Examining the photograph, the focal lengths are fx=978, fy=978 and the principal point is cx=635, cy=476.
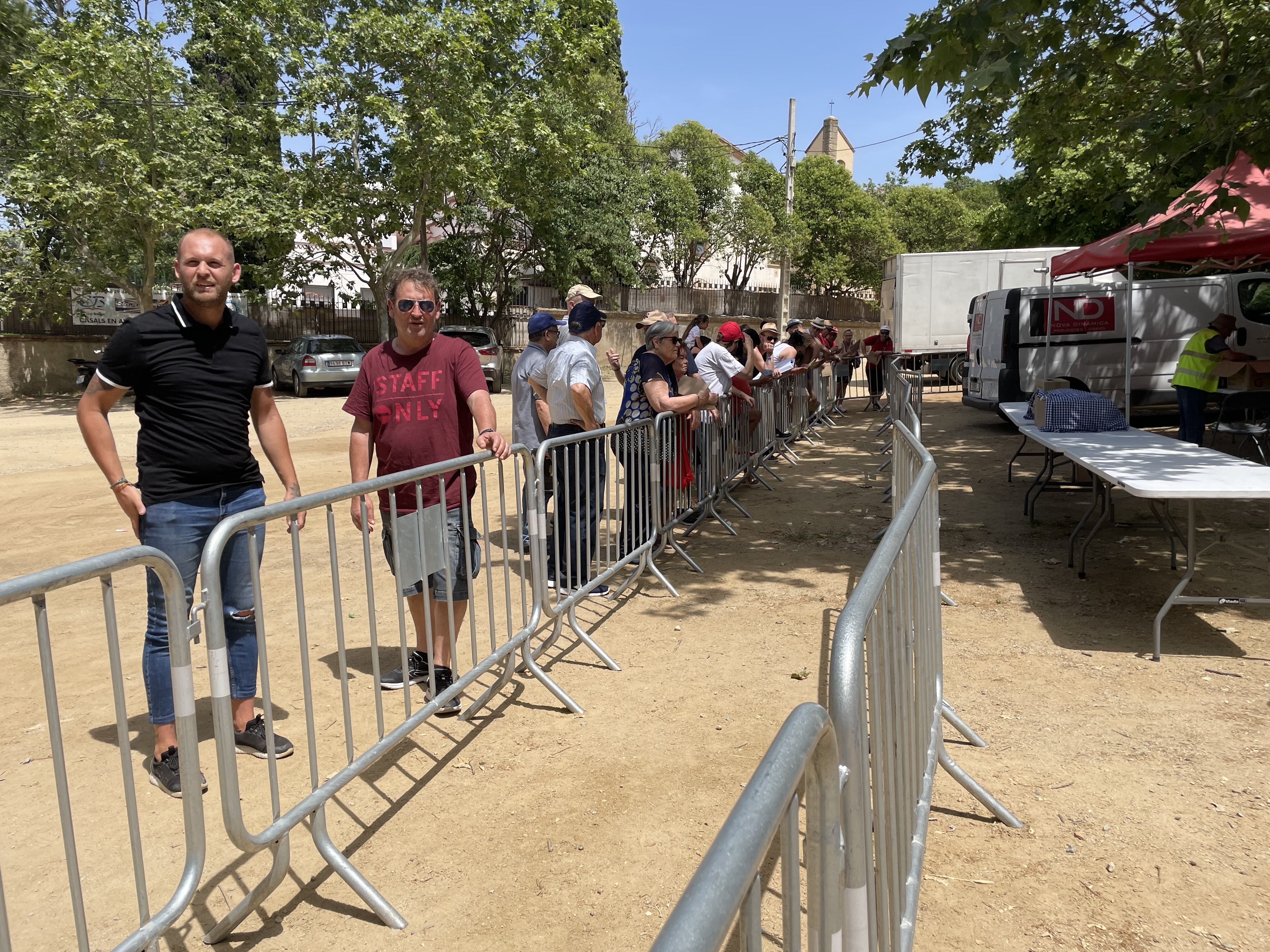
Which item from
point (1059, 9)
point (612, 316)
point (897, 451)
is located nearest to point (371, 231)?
point (612, 316)

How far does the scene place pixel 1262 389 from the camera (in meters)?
10.3

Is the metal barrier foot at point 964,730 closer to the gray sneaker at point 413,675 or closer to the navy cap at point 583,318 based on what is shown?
the gray sneaker at point 413,675

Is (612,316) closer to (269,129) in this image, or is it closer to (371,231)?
(371,231)

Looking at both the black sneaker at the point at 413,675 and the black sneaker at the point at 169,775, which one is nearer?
the black sneaker at the point at 169,775

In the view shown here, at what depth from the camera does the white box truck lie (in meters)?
20.8

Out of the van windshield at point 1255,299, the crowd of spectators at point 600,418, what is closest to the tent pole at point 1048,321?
the van windshield at point 1255,299

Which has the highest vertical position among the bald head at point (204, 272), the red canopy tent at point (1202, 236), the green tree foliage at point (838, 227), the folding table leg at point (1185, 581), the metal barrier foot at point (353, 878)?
the green tree foliage at point (838, 227)

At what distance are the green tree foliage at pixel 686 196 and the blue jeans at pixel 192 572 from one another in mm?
35300

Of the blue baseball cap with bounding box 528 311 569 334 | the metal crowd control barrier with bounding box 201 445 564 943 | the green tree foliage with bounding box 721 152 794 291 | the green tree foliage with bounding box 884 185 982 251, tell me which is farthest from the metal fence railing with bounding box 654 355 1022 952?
the green tree foliage with bounding box 884 185 982 251

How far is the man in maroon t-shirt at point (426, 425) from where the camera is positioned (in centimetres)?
411

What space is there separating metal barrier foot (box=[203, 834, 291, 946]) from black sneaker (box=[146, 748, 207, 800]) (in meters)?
0.78

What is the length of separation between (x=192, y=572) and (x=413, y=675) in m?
1.16

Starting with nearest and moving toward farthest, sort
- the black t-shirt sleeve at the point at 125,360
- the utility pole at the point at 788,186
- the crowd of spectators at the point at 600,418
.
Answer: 1. the black t-shirt sleeve at the point at 125,360
2. the crowd of spectators at the point at 600,418
3. the utility pole at the point at 788,186

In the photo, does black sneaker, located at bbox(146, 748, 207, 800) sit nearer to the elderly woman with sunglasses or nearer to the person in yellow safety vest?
the elderly woman with sunglasses
